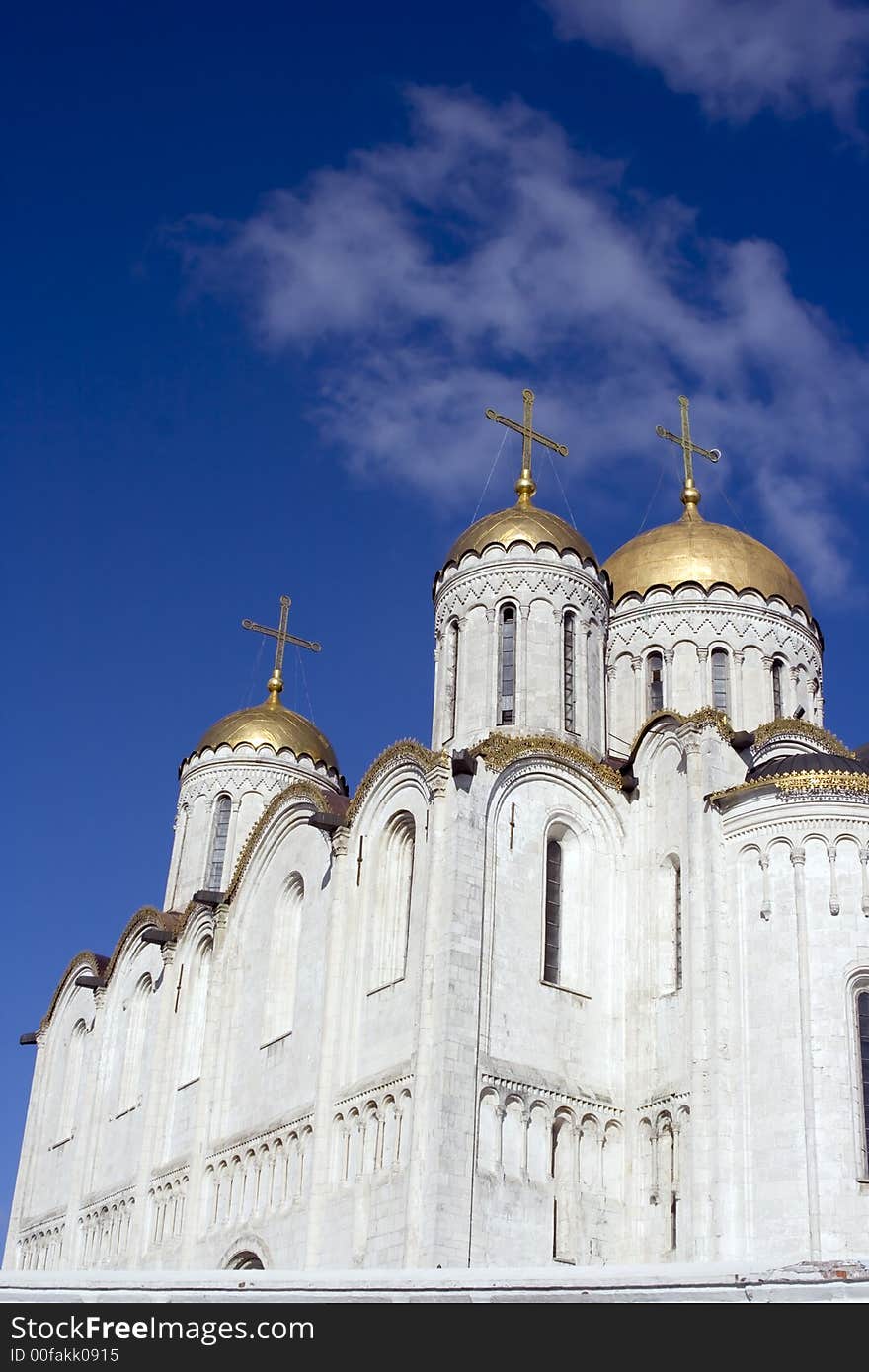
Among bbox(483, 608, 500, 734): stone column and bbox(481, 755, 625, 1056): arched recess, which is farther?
bbox(483, 608, 500, 734): stone column

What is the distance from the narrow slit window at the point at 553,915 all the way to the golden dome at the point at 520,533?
5.75 meters

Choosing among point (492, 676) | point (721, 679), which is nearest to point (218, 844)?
point (492, 676)

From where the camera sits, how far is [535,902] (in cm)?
2256

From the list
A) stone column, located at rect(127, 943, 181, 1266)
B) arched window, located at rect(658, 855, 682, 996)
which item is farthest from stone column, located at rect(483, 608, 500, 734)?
stone column, located at rect(127, 943, 181, 1266)

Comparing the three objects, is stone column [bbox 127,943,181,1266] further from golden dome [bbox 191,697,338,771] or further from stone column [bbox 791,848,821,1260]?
stone column [bbox 791,848,821,1260]

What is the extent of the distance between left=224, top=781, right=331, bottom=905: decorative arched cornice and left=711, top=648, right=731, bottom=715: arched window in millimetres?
7673

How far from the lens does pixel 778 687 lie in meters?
29.1

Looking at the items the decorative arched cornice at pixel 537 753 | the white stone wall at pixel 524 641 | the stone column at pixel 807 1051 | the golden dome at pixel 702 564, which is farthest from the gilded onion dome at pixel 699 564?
the stone column at pixel 807 1051

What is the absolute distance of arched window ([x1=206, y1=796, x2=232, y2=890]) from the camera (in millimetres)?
33188

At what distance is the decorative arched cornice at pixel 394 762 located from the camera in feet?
74.1

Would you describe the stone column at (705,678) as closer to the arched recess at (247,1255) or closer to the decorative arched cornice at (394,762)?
the decorative arched cornice at (394,762)

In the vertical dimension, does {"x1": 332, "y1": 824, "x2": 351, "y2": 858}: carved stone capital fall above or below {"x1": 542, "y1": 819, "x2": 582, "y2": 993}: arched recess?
above

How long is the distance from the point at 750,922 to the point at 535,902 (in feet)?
10.3
